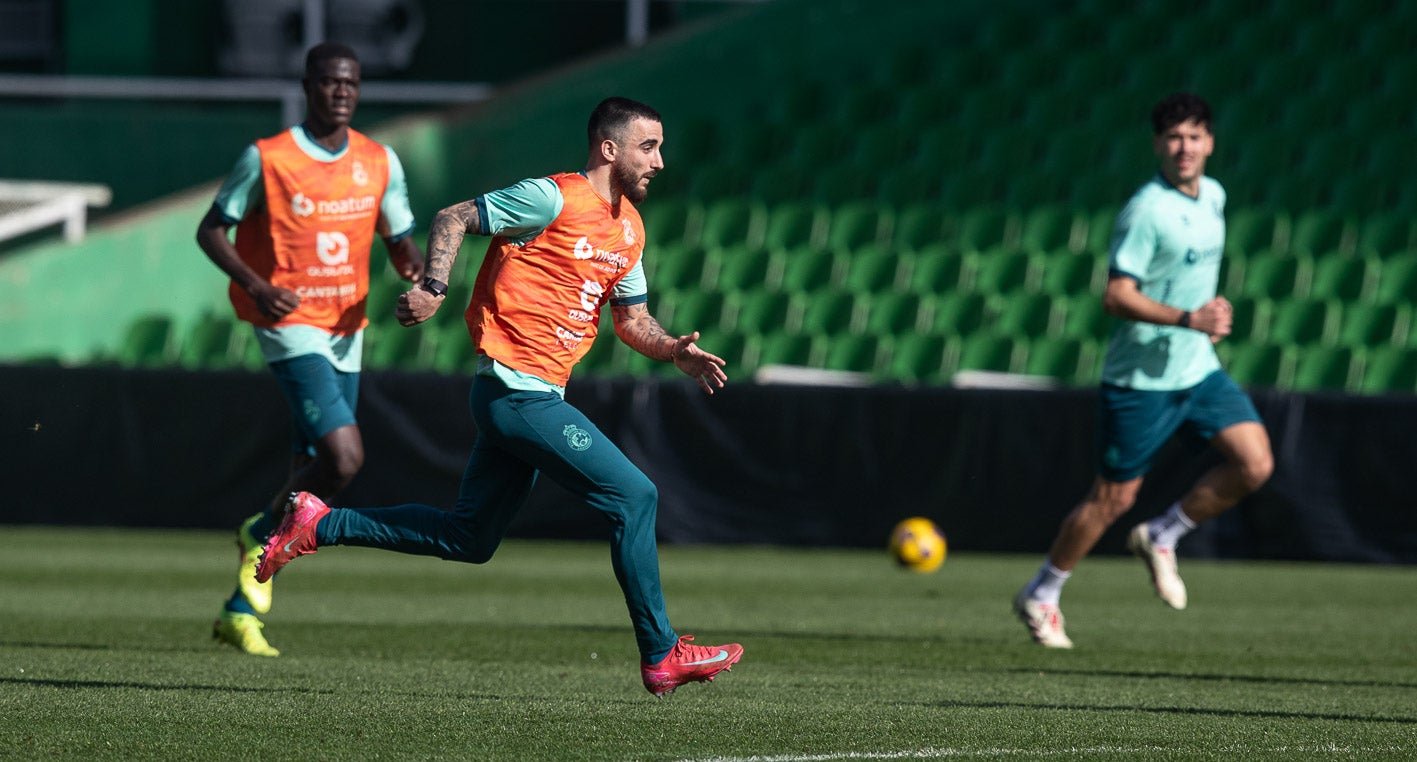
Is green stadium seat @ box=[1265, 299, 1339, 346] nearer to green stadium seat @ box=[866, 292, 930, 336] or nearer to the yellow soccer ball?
green stadium seat @ box=[866, 292, 930, 336]

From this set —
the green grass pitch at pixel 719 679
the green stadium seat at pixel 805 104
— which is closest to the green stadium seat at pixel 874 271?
the green stadium seat at pixel 805 104

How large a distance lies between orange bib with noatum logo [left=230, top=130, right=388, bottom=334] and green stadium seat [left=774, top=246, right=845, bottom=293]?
33.1 feet

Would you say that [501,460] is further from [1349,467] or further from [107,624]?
[1349,467]

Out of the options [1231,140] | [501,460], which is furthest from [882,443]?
Result: [501,460]

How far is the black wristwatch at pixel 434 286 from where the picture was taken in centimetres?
536

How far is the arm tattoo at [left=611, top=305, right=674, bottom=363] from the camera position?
5.91 m

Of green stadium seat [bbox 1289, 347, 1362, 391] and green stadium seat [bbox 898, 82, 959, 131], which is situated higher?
green stadium seat [bbox 898, 82, 959, 131]

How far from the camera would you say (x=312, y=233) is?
7461 millimetres

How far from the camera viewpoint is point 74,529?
573 inches

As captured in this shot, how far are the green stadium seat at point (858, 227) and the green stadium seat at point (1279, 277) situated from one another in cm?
335

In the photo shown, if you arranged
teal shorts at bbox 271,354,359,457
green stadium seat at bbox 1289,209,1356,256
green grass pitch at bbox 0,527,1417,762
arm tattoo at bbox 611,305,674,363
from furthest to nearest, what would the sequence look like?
green stadium seat at bbox 1289,209,1356,256 → teal shorts at bbox 271,354,359,457 → arm tattoo at bbox 611,305,674,363 → green grass pitch at bbox 0,527,1417,762

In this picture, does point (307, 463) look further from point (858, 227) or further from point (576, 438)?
point (858, 227)

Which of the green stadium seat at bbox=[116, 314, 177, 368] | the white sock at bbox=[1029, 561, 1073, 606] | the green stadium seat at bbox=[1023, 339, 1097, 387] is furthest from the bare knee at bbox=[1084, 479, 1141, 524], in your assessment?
the green stadium seat at bbox=[116, 314, 177, 368]

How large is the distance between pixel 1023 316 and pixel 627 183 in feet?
36.1
